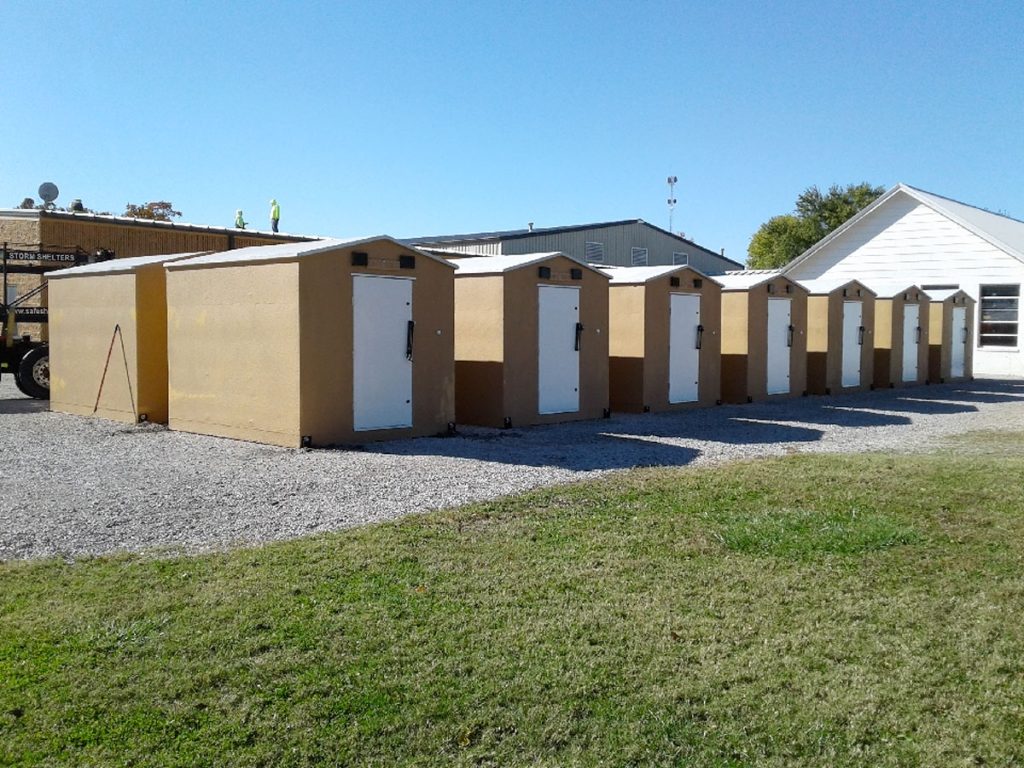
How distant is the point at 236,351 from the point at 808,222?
43.6 m

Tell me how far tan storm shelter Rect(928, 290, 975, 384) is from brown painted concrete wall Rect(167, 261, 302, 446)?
18.3m

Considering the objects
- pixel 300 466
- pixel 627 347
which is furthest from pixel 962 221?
pixel 300 466

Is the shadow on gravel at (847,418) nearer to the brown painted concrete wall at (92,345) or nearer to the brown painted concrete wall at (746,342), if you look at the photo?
the brown painted concrete wall at (746,342)

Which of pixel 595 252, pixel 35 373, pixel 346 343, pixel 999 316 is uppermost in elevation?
pixel 595 252

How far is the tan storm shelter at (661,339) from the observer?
16.0 meters

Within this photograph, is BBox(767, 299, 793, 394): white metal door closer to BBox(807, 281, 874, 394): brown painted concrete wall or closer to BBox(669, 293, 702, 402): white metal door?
BBox(807, 281, 874, 394): brown painted concrete wall

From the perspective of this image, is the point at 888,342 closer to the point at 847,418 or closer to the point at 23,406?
the point at 847,418

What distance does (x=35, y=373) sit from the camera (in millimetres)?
17422

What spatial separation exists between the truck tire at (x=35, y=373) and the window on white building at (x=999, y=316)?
76.4 feet

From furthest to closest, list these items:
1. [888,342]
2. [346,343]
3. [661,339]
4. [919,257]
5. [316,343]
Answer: [919,257]
[888,342]
[661,339]
[346,343]
[316,343]

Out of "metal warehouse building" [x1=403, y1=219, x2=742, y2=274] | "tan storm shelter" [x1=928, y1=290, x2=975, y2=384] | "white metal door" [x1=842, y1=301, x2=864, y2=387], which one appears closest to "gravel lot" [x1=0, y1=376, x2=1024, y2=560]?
"white metal door" [x1=842, y1=301, x2=864, y2=387]

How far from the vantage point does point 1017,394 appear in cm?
2167

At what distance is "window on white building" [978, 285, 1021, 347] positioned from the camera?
27.2m

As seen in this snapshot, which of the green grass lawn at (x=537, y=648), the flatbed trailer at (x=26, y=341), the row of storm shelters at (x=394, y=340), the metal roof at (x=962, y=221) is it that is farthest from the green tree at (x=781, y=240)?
the green grass lawn at (x=537, y=648)
